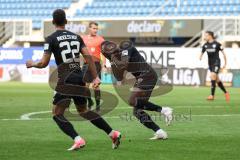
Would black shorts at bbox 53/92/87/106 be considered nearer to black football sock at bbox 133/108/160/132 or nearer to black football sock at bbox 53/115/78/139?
black football sock at bbox 53/115/78/139

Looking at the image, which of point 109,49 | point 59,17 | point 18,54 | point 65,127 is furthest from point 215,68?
point 18,54

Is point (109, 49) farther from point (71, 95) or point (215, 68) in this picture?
point (215, 68)

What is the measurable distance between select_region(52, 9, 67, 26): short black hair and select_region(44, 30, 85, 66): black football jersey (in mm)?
124

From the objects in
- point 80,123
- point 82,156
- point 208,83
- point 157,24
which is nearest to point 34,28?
point 157,24

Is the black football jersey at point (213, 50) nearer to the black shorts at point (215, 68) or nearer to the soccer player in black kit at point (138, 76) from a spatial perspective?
the black shorts at point (215, 68)

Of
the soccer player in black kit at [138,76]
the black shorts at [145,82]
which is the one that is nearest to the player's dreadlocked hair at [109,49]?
the soccer player in black kit at [138,76]

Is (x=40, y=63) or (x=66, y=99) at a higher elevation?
(x=40, y=63)

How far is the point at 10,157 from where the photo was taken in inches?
307

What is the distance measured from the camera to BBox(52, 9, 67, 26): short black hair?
8.26 metres

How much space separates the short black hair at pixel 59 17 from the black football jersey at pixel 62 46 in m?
0.12

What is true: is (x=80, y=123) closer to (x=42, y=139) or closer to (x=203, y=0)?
(x=42, y=139)

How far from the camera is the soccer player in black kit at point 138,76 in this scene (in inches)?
389

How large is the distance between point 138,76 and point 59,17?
2.45m

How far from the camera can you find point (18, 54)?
1435 inches
